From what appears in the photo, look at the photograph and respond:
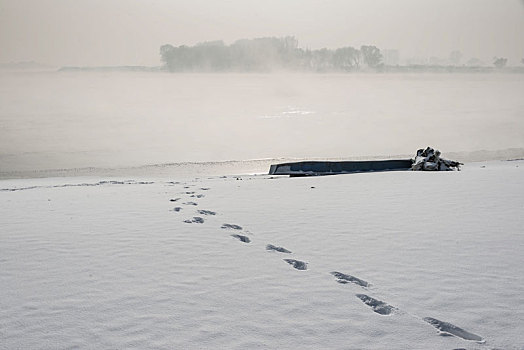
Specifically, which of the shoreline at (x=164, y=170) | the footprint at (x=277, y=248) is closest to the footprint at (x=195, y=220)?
the footprint at (x=277, y=248)

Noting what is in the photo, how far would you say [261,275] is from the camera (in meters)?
6.05

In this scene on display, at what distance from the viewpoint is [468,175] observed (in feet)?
53.5

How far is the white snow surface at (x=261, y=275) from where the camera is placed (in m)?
4.41

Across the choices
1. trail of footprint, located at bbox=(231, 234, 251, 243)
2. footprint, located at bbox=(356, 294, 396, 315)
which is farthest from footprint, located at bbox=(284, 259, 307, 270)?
trail of footprint, located at bbox=(231, 234, 251, 243)

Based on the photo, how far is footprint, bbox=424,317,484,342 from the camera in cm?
430

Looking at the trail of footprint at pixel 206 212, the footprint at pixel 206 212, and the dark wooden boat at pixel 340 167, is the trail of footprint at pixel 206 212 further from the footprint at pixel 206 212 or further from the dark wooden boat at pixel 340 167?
the dark wooden boat at pixel 340 167

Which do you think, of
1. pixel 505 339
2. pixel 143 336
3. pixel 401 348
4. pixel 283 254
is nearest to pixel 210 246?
pixel 283 254

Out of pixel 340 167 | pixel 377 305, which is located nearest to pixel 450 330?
pixel 377 305

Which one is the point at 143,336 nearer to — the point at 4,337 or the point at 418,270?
the point at 4,337

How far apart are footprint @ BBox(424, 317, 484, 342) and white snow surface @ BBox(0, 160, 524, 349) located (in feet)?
0.22

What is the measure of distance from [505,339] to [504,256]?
2.84 meters

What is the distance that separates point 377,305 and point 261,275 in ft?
5.38

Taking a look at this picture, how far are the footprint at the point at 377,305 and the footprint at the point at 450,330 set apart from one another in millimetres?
388

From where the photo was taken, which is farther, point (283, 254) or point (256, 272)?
point (283, 254)
